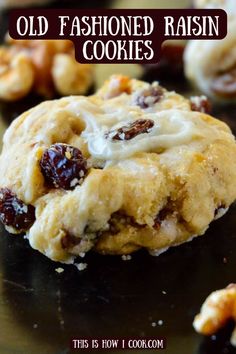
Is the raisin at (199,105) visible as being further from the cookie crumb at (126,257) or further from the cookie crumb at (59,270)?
the cookie crumb at (59,270)

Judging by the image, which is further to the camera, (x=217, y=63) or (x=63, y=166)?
(x=217, y=63)

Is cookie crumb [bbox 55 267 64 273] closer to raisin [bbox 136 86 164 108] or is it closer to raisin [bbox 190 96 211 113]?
raisin [bbox 136 86 164 108]

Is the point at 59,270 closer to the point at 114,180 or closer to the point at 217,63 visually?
the point at 114,180

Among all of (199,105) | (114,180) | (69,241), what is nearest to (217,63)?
(199,105)

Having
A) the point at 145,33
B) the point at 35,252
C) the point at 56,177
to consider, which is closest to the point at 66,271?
the point at 35,252

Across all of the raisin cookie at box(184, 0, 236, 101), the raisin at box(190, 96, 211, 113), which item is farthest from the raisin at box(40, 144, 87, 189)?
the raisin cookie at box(184, 0, 236, 101)

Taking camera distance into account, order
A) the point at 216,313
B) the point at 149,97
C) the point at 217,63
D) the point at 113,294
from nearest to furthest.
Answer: the point at 216,313
the point at 113,294
the point at 149,97
the point at 217,63

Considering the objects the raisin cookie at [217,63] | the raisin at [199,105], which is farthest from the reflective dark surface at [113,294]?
the raisin cookie at [217,63]
